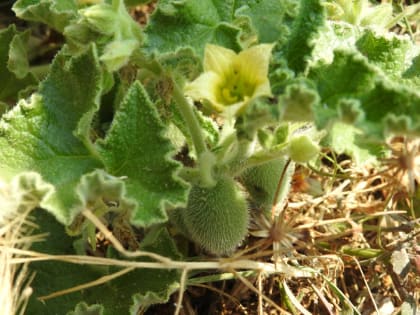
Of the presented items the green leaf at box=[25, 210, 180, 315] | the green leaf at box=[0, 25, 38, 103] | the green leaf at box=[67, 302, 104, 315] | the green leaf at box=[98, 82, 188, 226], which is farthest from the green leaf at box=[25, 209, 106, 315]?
Answer: the green leaf at box=[0, 25, 38, 103]

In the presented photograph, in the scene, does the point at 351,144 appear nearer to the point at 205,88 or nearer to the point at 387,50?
the point at 387,50

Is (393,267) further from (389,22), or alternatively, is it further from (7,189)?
(7,189)

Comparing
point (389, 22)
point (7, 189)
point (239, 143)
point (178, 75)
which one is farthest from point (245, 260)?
point (389, 22)

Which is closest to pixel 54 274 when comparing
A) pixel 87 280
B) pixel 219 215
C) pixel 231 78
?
pixel 87 280

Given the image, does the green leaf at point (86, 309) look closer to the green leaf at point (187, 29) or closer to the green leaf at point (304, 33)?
the green leaf at point (187, 29)

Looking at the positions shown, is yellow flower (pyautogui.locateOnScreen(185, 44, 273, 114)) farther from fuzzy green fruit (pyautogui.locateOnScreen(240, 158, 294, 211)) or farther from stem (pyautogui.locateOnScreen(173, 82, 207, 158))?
fuzzy green fruit (pyautogui.locateOnScreen(240, 158, 294, 211))

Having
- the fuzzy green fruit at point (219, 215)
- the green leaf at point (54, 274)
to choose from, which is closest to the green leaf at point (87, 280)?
the green leaf at point (54, 274)
